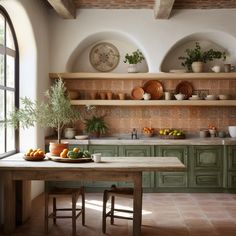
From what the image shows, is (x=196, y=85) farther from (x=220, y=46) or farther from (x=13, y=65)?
(x=13, y=65)

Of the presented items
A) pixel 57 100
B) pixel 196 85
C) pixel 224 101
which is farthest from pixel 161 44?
pixel 57 100

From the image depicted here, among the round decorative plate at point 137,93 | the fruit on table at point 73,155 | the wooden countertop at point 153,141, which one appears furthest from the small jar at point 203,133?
the fruit on table at point 73,155

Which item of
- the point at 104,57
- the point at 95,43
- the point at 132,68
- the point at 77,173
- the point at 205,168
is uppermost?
the point at 95,43

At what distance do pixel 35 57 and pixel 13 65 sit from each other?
0.38m

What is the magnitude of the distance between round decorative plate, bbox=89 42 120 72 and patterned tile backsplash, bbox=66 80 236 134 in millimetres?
292

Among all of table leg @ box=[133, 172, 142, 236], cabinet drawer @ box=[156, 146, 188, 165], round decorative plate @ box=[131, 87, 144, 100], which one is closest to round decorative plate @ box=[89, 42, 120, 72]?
round decorative plate @ box=[131, 87, 144, 100]

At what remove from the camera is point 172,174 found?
6.75 metres

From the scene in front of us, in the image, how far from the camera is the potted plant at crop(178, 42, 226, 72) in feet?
23.2

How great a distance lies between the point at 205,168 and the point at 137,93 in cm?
192

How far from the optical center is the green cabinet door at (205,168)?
22.0 feet

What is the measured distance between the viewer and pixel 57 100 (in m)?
4.78

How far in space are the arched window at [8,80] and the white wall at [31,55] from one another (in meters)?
0.10

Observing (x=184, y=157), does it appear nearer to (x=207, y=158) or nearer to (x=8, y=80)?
(x=207, y=158)

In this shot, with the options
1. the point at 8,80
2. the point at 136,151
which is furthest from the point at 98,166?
the point at 136,151
